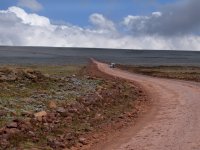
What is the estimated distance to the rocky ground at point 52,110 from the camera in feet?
50.2

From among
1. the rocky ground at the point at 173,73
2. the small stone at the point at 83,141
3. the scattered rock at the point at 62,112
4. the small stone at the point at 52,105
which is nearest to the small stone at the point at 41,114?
the scattered rock at the point at 62,112

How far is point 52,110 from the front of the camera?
19.6m

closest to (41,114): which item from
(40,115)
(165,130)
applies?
(40,115)

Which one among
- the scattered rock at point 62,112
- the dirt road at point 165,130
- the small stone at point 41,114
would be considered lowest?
the dirt road at point 165,130

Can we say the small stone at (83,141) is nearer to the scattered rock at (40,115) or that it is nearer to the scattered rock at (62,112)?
the scattered rock at (40,115)

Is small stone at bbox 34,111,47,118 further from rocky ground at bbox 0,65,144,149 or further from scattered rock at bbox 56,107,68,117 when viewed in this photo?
scattered rock at bbox 56,107,68,117

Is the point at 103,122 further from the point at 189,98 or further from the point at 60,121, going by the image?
the point at 189,98

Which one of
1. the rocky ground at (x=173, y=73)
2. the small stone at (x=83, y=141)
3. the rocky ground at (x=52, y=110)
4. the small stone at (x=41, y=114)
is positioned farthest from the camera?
the rocky ground at (x=173, y=73)

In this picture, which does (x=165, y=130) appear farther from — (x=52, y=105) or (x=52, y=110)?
(x=52, y=105)

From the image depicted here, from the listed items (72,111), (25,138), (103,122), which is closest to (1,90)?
(72,111)

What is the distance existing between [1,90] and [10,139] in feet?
32.0

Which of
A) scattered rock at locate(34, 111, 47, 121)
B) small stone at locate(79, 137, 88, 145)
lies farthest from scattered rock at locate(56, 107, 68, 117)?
small stone at locate(79, 137, 88, 145)

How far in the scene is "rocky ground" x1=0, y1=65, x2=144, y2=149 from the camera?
15.3 metres

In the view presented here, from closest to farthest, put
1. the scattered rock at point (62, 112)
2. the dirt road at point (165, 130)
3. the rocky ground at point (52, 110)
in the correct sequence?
1. the dirt road at point (165, 130)
2. the rocky ground at point (52, 110)
3. the scattered rock at point (62, 112)
